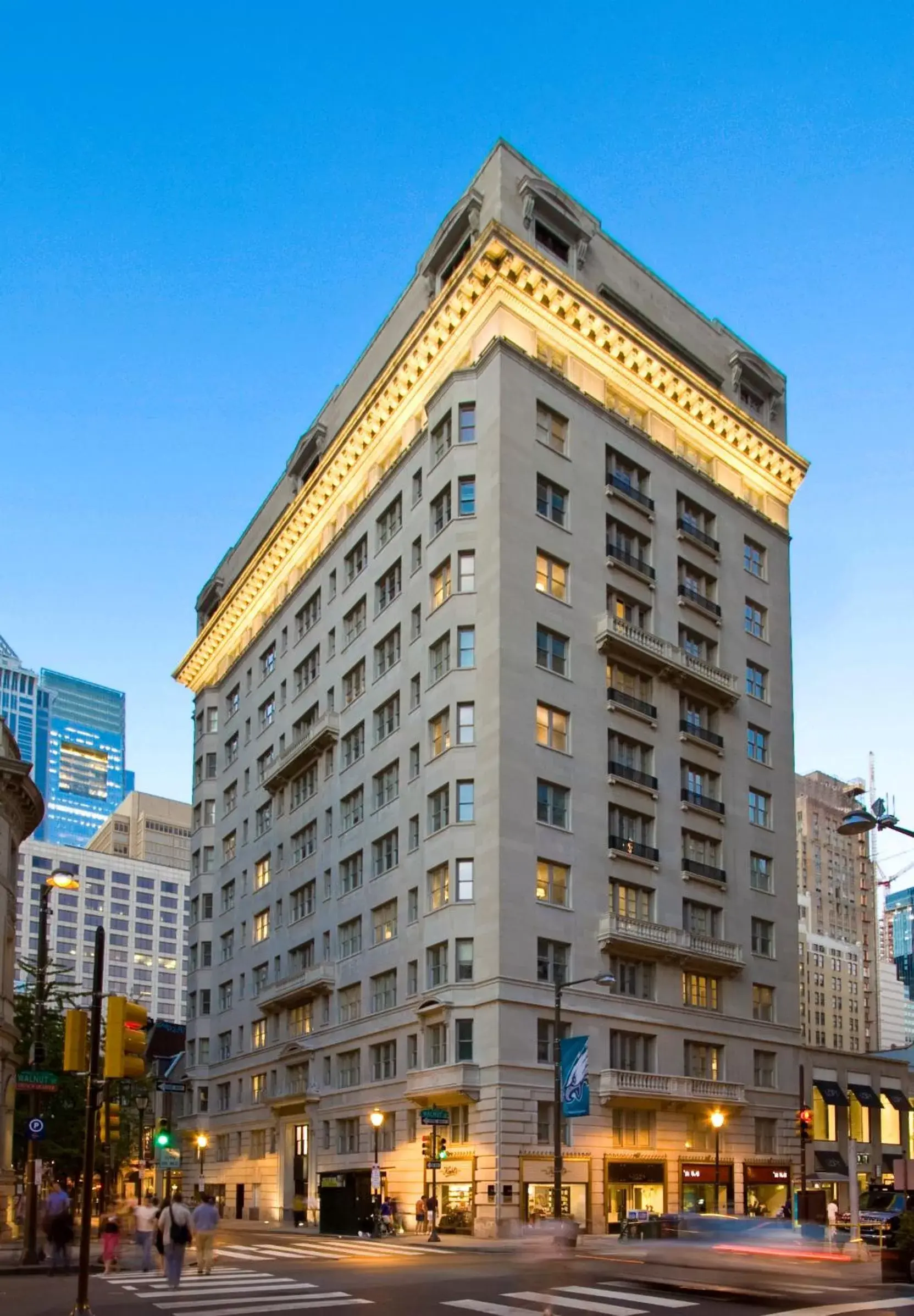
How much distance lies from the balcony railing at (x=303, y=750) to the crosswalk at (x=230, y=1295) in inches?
1770

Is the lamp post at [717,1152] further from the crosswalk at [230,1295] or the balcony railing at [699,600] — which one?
the crosswalk at [230,1295]

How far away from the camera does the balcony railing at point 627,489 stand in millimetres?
69312

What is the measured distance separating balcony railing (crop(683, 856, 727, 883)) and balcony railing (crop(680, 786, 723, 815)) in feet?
8.99

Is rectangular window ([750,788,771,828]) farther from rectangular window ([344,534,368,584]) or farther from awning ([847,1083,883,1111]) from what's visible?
rectangular window ([344,534,368,584])

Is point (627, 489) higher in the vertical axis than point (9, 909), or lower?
higher

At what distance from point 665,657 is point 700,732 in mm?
5668

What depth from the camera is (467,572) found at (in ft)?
210

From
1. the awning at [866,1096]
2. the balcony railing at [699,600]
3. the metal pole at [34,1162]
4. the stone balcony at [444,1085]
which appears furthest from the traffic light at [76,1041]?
the awning at [866,1096]

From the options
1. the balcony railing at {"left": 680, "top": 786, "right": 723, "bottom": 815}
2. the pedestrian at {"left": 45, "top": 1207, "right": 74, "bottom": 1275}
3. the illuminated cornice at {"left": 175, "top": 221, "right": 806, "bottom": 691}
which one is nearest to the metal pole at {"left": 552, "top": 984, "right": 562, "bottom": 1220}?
the pedestrian at {"left": 45, "top": 1207, "right": 74, "bottom": 1275}

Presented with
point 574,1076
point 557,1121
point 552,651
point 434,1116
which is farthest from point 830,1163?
point 557,1121

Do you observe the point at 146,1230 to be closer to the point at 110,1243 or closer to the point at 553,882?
the point at 110,1243

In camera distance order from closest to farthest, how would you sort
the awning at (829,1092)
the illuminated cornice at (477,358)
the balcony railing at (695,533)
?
the illuminated cornice at (477,358)
the balcony railing at (695,533)
the awning at (829,1092)

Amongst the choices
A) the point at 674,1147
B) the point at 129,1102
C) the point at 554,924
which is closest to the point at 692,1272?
the point at 554,924

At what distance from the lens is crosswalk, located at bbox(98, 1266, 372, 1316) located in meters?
24.2
